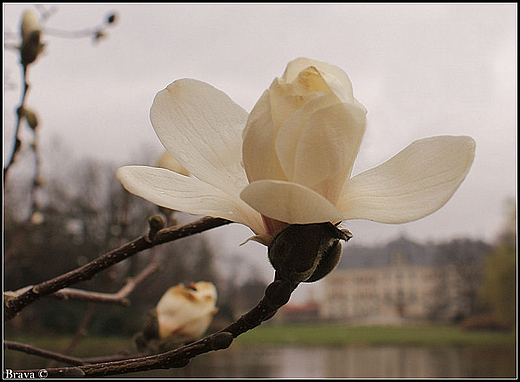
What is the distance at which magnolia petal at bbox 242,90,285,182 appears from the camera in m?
0.16

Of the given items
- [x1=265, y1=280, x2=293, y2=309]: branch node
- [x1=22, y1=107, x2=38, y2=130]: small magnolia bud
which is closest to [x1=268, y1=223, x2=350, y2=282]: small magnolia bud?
[x1=265, y1=280, x2=293, y2=309]: branch node

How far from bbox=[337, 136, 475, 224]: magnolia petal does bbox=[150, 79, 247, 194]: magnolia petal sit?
0.13 feet

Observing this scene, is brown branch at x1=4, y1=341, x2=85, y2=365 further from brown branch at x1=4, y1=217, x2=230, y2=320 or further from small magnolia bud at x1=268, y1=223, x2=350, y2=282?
small magnolia bud at x1=268, y1=223, x2=350, y2=282

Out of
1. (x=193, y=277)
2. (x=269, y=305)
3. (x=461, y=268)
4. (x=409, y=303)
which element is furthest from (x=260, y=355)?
(x=409, y=303)

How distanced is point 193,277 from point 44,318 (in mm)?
1569

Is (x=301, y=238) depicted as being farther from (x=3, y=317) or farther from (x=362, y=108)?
(x=3, y=317)

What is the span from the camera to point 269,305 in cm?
18

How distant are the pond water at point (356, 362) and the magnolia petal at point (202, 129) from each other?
13.3 feet

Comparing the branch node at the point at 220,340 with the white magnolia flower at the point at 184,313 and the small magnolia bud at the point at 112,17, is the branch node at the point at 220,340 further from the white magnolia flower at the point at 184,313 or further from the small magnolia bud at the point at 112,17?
the small magnolia bud at the point at 112,17

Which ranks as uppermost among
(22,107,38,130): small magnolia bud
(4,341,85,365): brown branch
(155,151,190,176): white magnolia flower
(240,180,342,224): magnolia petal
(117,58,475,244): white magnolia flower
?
(22,107,38,130): small magnolia bud

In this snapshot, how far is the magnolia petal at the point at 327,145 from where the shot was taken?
0.51ft

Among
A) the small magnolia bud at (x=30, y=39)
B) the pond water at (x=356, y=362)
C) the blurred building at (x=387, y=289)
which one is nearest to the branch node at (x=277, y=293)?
the small magnolia bud at (x=30, y=39)

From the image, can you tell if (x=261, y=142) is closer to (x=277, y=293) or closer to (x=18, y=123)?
(x=277, y=293)

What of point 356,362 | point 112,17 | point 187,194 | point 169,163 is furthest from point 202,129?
point 356,362
